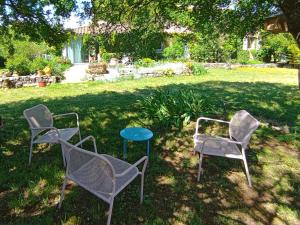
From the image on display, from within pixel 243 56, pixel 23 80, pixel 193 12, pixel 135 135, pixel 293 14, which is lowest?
pixel 23 80

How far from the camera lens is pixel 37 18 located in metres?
6.87

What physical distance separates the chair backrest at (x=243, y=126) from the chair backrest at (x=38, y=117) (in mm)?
3164

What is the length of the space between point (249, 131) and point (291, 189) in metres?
1.03

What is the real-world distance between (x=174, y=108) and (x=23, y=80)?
432 inches

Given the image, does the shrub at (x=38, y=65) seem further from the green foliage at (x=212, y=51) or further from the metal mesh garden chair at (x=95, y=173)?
the metal mesh garden chair at (x=95, y=173)

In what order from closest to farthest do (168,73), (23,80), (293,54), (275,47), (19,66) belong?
(23,80) → (168,73) → (19,66) → (293,54) → (275,47)

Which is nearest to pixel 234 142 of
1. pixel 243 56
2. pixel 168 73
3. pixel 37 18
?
pixel 37 18

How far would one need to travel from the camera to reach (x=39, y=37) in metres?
7.39

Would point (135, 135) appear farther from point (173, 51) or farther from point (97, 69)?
point (173, 51)

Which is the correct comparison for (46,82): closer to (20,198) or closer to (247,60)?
(20,198)

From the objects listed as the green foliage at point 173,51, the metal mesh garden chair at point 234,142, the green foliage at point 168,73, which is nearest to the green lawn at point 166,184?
the metal mesh garden chair at point 234,142

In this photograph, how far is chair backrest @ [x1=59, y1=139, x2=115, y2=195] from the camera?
2884mm

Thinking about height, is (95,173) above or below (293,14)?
below

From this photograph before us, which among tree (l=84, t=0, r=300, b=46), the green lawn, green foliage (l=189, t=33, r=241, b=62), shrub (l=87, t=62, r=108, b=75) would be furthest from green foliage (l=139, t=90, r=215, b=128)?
green foliage (l=189, t=33, r=241, b=62)
